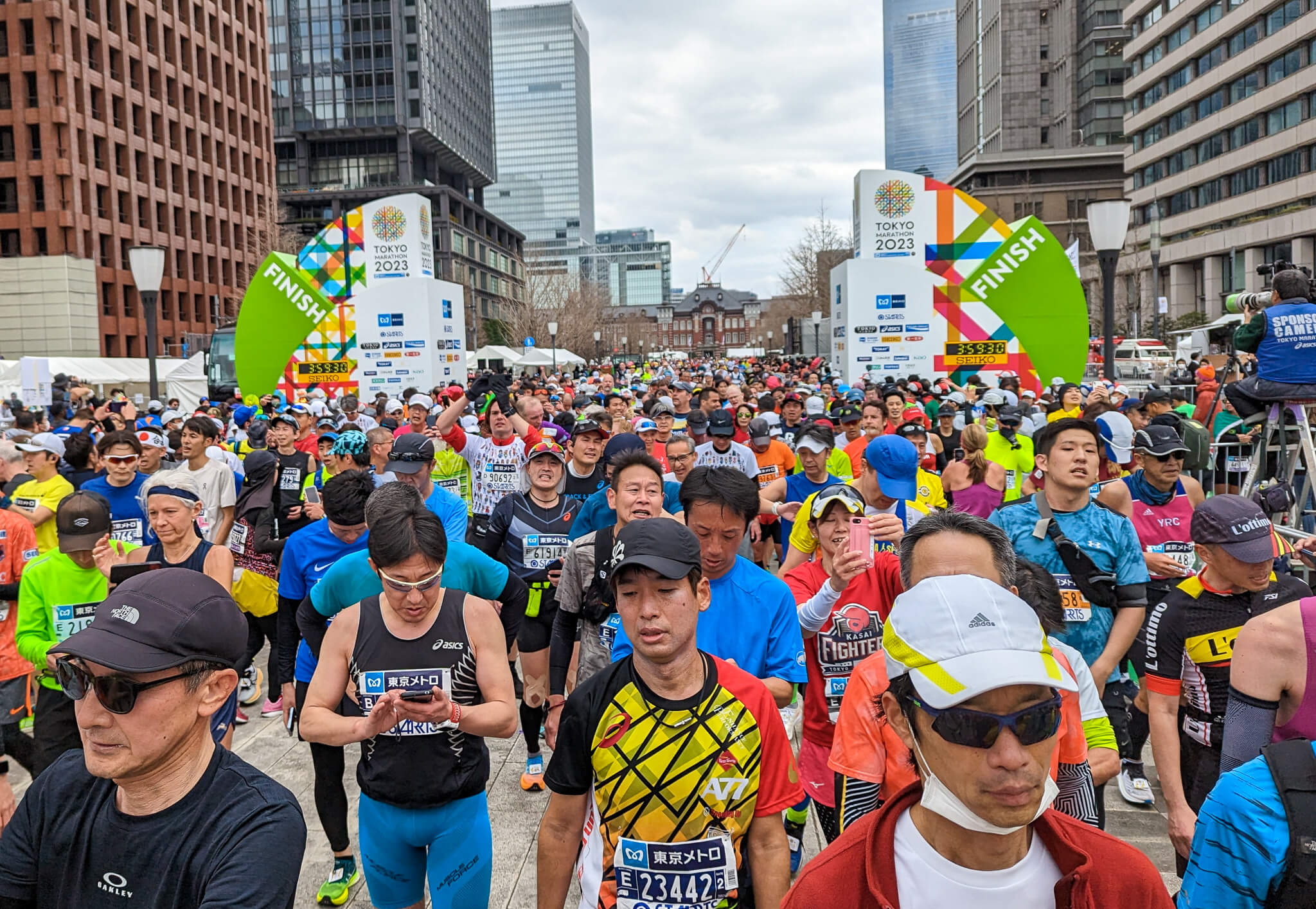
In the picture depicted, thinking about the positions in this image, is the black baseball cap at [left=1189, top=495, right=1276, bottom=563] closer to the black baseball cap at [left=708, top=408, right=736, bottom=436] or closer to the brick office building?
the black baseball cap at [left=708, top=408, right=736, bottom=436]

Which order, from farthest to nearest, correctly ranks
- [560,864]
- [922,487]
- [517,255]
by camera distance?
[517,255] < [922,487] < [560,864]

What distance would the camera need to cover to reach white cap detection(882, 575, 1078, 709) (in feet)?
5.01

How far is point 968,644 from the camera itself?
5.14 ft

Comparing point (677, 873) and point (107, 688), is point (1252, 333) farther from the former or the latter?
point (107, 688)

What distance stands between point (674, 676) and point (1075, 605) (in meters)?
2.41

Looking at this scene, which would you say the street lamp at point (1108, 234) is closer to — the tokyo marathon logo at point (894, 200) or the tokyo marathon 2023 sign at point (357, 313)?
the tokyo marathon logo at point (894, 200)

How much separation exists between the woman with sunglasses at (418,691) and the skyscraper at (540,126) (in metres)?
194

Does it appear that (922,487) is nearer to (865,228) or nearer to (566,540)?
(566,540)

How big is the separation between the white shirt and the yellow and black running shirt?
0.94 meters

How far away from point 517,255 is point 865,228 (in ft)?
292

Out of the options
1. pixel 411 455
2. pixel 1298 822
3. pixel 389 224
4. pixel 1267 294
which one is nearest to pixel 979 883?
pixel 1298 822

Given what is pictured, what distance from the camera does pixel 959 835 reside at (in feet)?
5.22

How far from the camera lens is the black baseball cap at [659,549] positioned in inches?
104

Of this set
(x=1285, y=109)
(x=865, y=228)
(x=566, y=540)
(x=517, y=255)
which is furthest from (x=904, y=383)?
(x=517, y=255)
